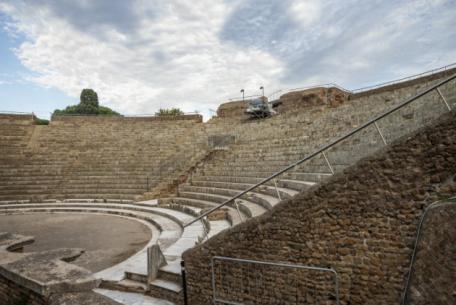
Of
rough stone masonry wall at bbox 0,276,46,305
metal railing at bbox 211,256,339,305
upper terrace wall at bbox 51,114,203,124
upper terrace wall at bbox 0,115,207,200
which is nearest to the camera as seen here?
metal railing at bbox 211,256,339,305

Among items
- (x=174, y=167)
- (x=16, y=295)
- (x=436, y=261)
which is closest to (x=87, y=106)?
(x=174, y=167)

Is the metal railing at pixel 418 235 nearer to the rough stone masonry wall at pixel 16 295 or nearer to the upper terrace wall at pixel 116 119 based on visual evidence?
the rough stone masonry wall at pixel 16 295

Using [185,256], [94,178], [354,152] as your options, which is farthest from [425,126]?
[94,178]

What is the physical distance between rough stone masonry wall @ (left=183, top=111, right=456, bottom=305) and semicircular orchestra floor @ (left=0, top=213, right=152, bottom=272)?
4.97 meters

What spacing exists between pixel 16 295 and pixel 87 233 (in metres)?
4.63

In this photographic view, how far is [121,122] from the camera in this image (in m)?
24.5

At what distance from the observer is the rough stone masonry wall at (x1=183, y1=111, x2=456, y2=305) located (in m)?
3.35

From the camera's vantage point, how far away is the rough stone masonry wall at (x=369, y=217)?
3.35m

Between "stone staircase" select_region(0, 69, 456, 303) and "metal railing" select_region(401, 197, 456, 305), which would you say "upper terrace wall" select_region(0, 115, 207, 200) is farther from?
"metal railing" select_region(401, 197, 456, 305)

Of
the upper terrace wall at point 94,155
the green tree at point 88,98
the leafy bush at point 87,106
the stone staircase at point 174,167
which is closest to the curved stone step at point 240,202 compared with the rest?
the stone staircase at point 174,167

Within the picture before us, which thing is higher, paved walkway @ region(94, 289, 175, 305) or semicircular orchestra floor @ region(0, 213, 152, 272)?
semicircular orchestra floor @ region(0, 213, 152, 272)

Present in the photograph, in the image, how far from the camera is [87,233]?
9.77 metres

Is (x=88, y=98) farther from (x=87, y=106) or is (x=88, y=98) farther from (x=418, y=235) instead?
(x=418, y=235)

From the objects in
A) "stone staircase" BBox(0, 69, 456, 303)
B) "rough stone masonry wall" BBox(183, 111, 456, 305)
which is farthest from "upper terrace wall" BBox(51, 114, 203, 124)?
"rough stone masonry wall" BBox(183, 111, 456, 305)
